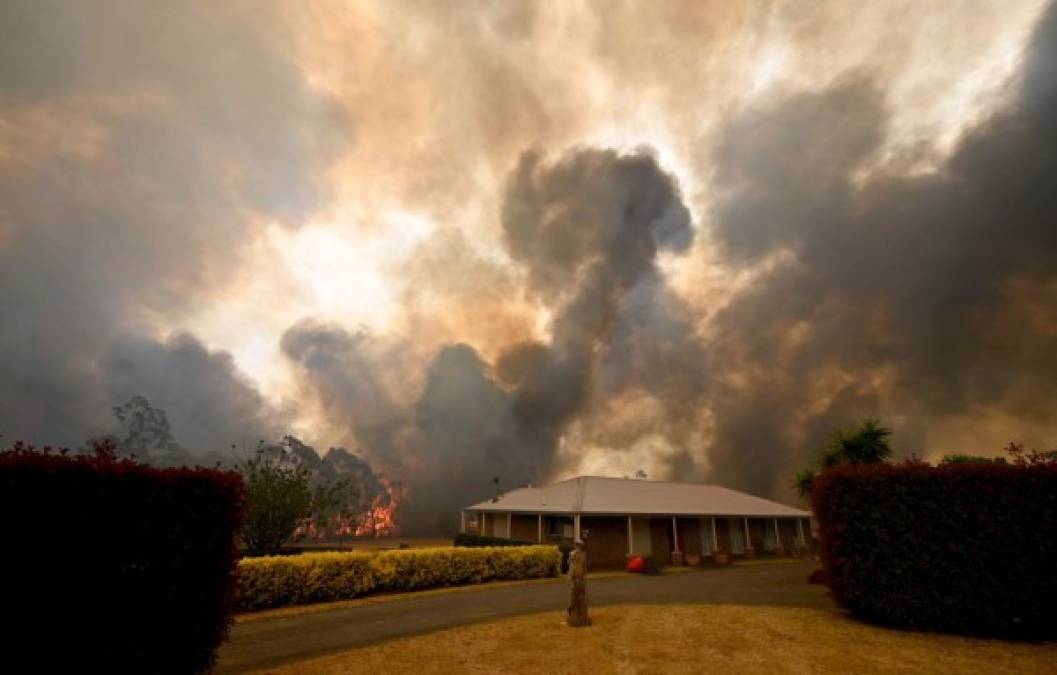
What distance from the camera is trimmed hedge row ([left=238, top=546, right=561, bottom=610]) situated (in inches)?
664

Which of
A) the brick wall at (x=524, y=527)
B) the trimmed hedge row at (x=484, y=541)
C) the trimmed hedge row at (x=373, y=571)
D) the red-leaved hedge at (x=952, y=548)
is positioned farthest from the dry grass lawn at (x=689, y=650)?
the brick wall at (x=524, y=527)

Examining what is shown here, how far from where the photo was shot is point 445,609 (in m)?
16.2

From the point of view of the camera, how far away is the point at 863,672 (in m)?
8.94

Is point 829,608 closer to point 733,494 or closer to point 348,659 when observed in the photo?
point 348,659

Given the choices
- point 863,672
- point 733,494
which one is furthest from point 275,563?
point 733,494

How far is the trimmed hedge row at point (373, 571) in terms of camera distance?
55.3ft

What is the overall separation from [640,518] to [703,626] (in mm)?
23470

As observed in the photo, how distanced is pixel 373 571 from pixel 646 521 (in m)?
21.4

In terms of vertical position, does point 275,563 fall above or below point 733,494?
below

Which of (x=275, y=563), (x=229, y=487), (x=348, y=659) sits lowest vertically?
(x=348, y=659)

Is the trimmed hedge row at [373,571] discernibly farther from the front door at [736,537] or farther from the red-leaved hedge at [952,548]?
the front door at [736,537]

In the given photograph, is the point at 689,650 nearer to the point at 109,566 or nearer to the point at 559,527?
the point at 109,566

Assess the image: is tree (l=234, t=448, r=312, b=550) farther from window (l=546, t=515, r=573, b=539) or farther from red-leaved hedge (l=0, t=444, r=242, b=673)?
red-leaved hedge (l=0, t=444, r=242, b=673)

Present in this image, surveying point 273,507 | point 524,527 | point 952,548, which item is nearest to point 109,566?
point 952,548
